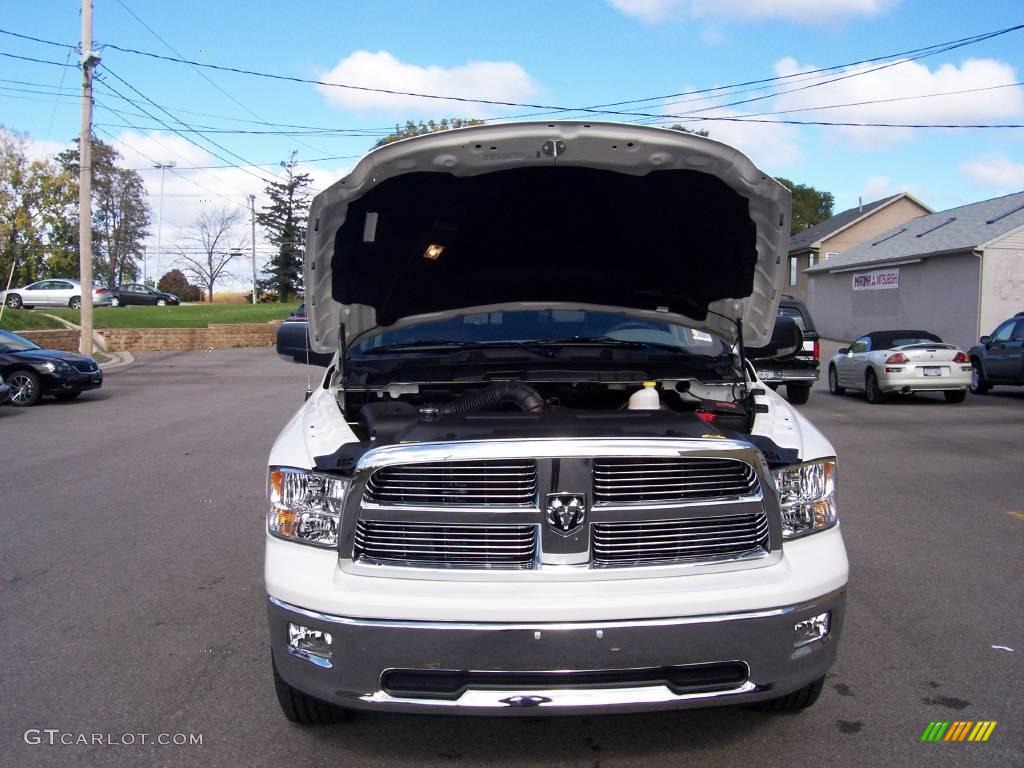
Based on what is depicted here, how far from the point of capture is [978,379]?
17078 millimetres

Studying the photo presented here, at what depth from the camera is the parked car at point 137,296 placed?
5109cm

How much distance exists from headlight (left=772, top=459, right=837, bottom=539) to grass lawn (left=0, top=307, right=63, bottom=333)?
92.7 ft

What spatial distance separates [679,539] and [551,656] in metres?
0.60

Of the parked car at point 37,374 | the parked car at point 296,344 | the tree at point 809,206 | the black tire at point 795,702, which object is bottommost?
the black tire at point 795,702

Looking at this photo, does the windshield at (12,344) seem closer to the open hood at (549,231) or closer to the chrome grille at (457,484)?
the open hood at (549,231)

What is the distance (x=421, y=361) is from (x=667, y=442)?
6.54 feet

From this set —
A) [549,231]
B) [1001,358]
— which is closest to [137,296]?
[1001,358]

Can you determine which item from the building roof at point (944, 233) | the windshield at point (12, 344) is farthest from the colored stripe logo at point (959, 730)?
the building roof at point (944, 233)

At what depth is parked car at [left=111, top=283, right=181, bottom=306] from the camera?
51094mm

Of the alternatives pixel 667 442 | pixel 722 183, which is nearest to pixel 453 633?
pixel 667 442

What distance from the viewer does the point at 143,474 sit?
348 inches

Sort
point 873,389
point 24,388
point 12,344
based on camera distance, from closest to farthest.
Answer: point 24,388 < point 873,389 < point 12,344

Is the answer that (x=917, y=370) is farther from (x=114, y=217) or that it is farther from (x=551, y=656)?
(x=114, y=217)

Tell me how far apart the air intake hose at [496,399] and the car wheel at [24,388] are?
13.6m
